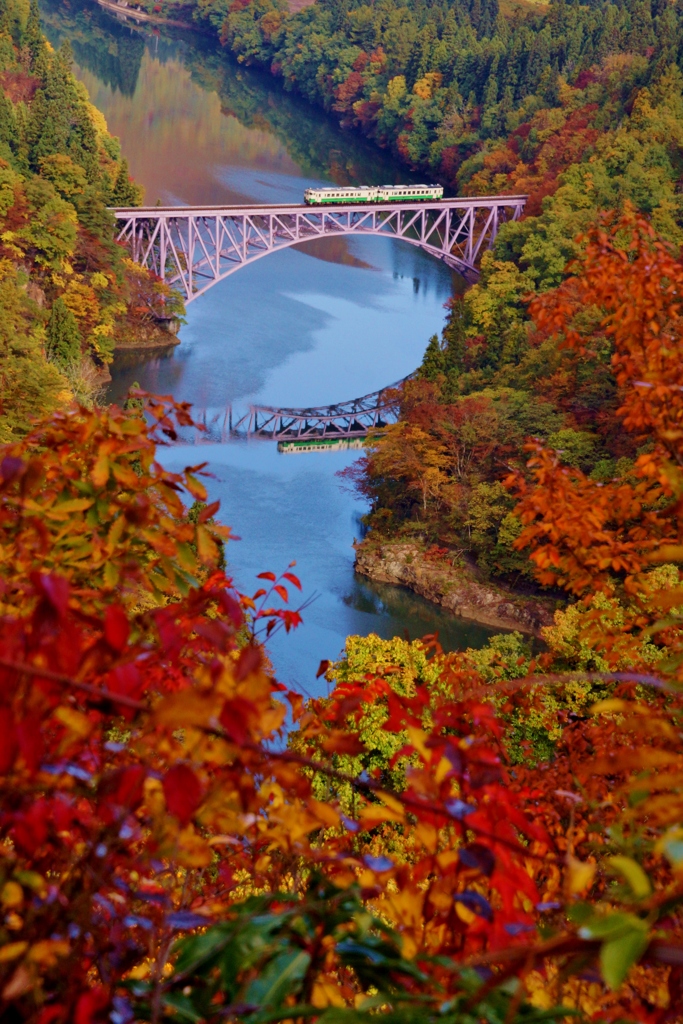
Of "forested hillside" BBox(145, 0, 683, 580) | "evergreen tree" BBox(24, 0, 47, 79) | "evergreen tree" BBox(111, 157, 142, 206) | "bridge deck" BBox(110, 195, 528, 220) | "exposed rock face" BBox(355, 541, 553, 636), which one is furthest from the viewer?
"evergreen tree" BBox(24, 0, 47, 79)

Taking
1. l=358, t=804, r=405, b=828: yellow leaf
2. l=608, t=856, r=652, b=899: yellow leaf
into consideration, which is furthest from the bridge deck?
l=608, t=856, r=652, b=899: yellow leaf

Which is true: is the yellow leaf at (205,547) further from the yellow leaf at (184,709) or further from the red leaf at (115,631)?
the yellow leaf at (184,709)

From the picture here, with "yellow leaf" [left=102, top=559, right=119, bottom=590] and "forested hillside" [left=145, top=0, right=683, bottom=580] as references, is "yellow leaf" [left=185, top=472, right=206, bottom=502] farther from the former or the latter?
"forested hillside" [left=145, top=0, right=683, bottom=580]

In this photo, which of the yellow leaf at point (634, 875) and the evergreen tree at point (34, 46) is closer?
the yellow leaf at point (634, 875)

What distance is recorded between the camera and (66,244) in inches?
904

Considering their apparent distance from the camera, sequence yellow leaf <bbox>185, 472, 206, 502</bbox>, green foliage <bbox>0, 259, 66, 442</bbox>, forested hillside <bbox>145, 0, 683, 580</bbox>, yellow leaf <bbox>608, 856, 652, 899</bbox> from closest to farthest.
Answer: yellow leaf <bbox>608, 856, 652, 899</bbox> < yellow leaf <bbox>185, 472, 206, 502</bbox> < green foliage <bbox>0, 259, 66, 442</bbox> < forested hillside <bbox>145, 0, 683, 580</bbox>

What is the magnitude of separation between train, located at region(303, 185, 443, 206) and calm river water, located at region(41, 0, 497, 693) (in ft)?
8.45

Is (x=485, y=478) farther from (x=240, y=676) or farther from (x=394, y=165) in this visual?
(x=394, y=165)

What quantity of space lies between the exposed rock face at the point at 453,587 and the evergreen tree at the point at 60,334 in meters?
7.53

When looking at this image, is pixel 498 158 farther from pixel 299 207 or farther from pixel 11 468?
pixel 11 468

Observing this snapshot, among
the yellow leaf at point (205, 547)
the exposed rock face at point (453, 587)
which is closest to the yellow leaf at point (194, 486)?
the yellow leaf at point (205, 547)

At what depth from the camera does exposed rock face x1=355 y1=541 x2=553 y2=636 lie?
16500 mm

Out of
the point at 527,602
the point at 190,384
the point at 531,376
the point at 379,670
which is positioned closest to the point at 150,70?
the point at 190,384

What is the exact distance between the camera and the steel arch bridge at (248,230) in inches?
1000
